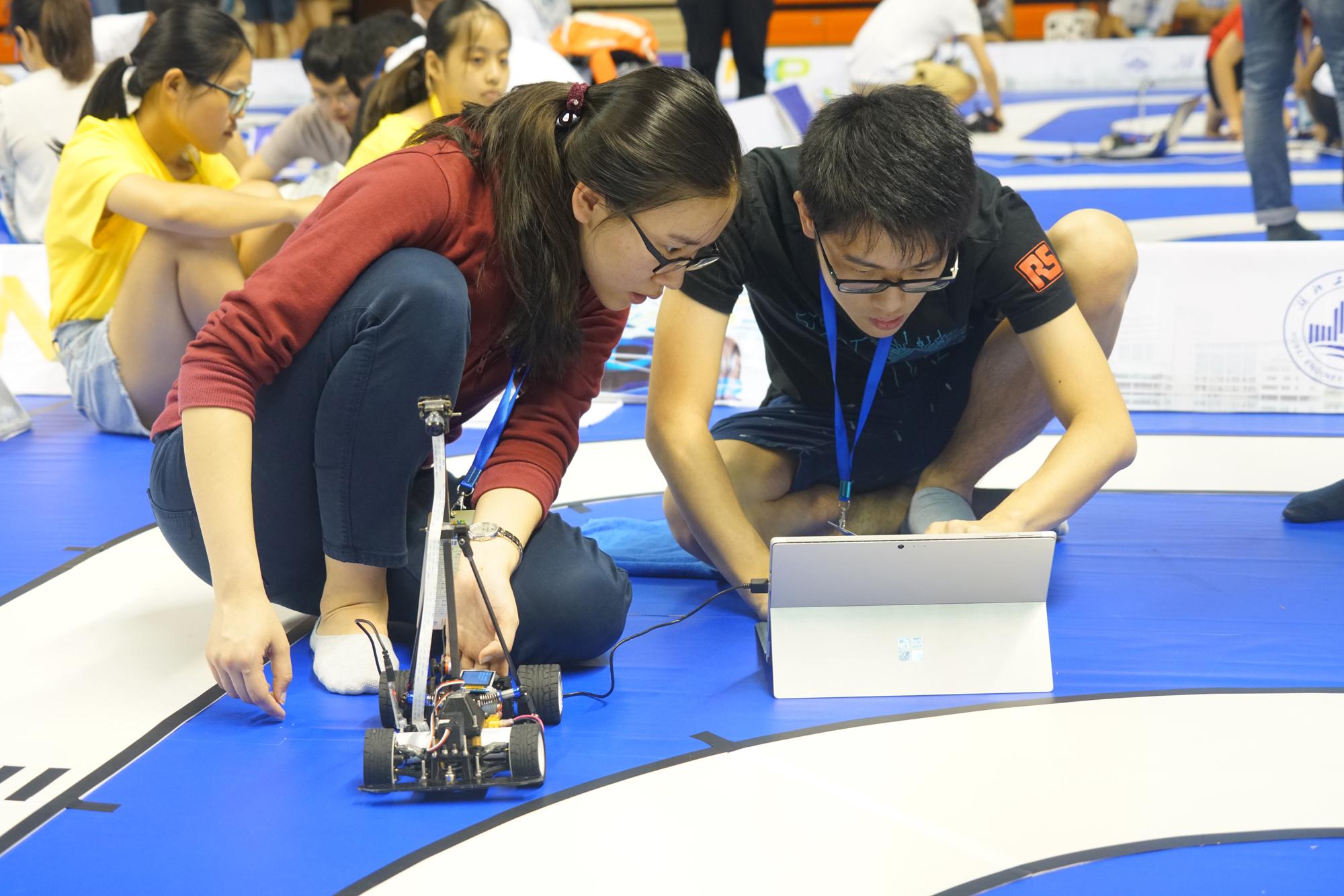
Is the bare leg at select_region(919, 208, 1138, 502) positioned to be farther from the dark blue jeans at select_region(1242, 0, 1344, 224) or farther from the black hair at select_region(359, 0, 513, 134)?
the dark blue jeans at select_region(1242, 0, 1344, 224)

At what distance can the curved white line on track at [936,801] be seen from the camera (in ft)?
3.89

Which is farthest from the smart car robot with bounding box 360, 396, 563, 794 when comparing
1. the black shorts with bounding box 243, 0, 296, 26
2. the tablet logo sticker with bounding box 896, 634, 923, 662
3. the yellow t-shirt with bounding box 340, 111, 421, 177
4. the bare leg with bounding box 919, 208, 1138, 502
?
the black shorts with bounding box 243, 0, 296, 26

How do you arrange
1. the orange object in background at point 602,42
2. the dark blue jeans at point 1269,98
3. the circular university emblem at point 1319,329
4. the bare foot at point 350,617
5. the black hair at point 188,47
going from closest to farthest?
the bare foot at point 350,617
the black hair at point 188,47
the circular university emblem at point 1319,329
the dark blue jeans at point 1269,98
the orange object in background at point 602,42

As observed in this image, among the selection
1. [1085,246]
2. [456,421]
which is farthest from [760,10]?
[456,421]

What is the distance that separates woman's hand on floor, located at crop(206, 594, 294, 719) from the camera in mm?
1292

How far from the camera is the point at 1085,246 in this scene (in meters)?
1.86

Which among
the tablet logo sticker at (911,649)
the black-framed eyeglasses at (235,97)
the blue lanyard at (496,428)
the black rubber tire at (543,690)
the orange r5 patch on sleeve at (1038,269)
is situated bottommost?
the tablet logo sticker at (911,649)

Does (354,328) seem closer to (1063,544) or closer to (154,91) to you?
(1063,544)

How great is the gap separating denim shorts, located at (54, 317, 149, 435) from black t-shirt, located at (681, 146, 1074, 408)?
64.5 inches

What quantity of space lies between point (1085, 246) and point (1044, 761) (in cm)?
84

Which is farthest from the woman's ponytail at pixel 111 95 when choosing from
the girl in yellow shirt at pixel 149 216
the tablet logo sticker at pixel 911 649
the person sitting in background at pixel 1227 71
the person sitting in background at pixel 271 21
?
the person sitting in background at pixel 271 21

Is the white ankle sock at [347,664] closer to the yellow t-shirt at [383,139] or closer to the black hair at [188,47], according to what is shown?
the black hair at [188,47]

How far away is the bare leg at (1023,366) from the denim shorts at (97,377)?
6.00ft

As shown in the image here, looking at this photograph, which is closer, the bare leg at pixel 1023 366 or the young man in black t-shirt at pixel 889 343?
the young man in black t-shirt at pixel 889 343
